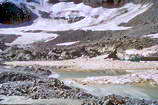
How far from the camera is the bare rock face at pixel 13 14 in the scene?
9619cm

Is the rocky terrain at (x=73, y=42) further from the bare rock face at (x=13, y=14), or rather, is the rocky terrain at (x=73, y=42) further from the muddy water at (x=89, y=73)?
the muddy water at (x=89, y=73)

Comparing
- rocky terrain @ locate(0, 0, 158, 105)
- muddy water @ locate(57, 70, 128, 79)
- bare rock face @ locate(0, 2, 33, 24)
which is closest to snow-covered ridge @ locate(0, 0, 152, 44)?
rocky terrain @ locate(0, 0, 158, 105)

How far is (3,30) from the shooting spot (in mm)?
88125

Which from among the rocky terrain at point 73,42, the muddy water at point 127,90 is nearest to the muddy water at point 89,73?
the rocky terrain at point 73,42

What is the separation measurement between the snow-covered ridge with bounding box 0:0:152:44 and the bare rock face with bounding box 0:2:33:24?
2775 millimetres

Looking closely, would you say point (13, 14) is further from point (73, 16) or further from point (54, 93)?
point (54, 93)

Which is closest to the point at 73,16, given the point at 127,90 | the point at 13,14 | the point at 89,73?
the point at 13,14

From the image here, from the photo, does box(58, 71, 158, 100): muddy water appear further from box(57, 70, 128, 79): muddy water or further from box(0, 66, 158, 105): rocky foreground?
box(57, 70, 128, 79): muddy water

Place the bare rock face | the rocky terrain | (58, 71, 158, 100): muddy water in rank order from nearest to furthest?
the rocky terrain, (58, 71, 158, 100): muddy water, the bare rock face

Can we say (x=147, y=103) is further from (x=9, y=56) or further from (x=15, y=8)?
(x=15, y=8)

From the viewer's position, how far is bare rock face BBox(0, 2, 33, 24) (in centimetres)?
9619

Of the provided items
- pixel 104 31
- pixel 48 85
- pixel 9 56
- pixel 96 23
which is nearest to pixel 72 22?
pixel 96 23

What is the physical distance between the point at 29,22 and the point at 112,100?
77.8 meters

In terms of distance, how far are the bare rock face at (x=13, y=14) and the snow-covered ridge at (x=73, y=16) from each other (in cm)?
278
